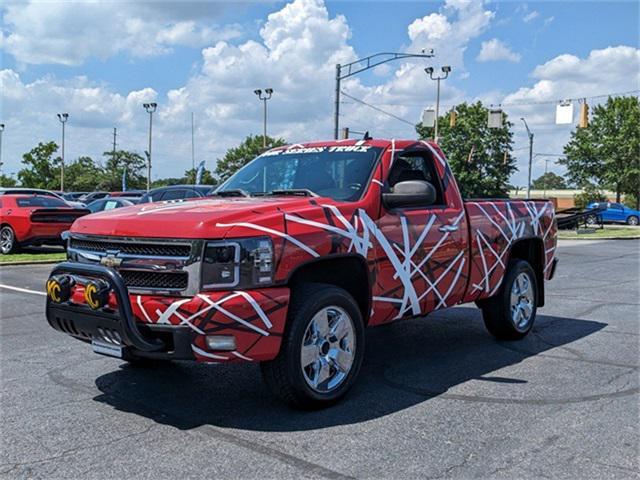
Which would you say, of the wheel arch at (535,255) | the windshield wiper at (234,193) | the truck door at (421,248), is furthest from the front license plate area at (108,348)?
the wheel arch at (535,255)

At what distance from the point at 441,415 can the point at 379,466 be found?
3.40 ft

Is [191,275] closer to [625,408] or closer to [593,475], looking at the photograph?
[593,475]

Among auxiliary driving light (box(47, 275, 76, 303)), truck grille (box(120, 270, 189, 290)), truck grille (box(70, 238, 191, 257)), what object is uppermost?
truck grille (box(70, 238, 191, 257))

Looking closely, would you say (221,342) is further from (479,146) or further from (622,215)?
(479,146)

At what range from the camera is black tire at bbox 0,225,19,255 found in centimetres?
1619

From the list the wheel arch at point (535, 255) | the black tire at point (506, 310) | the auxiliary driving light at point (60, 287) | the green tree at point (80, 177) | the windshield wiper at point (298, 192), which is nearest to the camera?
the auxiliary driving light at point (60, 287)

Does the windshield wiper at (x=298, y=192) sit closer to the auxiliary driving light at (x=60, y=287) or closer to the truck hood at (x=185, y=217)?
the truck hood at (x=185, y=217)

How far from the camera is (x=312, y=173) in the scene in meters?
5.71

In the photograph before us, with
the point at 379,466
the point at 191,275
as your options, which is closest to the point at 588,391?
the point at 379,466

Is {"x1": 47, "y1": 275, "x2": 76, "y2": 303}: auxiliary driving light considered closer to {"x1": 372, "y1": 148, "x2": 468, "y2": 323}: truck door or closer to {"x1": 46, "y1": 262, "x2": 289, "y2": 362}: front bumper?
{"x1": 46, "y1": 262, "x2": 289, "y2": 362}: front bumper

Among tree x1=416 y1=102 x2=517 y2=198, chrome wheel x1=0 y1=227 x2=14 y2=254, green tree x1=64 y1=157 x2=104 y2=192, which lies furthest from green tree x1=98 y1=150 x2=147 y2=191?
chrome wheel x1=0 y1=227 x2=14 y2=254

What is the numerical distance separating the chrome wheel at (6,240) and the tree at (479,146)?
2043 inches

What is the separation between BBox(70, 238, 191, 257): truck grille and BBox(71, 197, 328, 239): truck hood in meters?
0.06

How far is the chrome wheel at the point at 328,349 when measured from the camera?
461 cm
